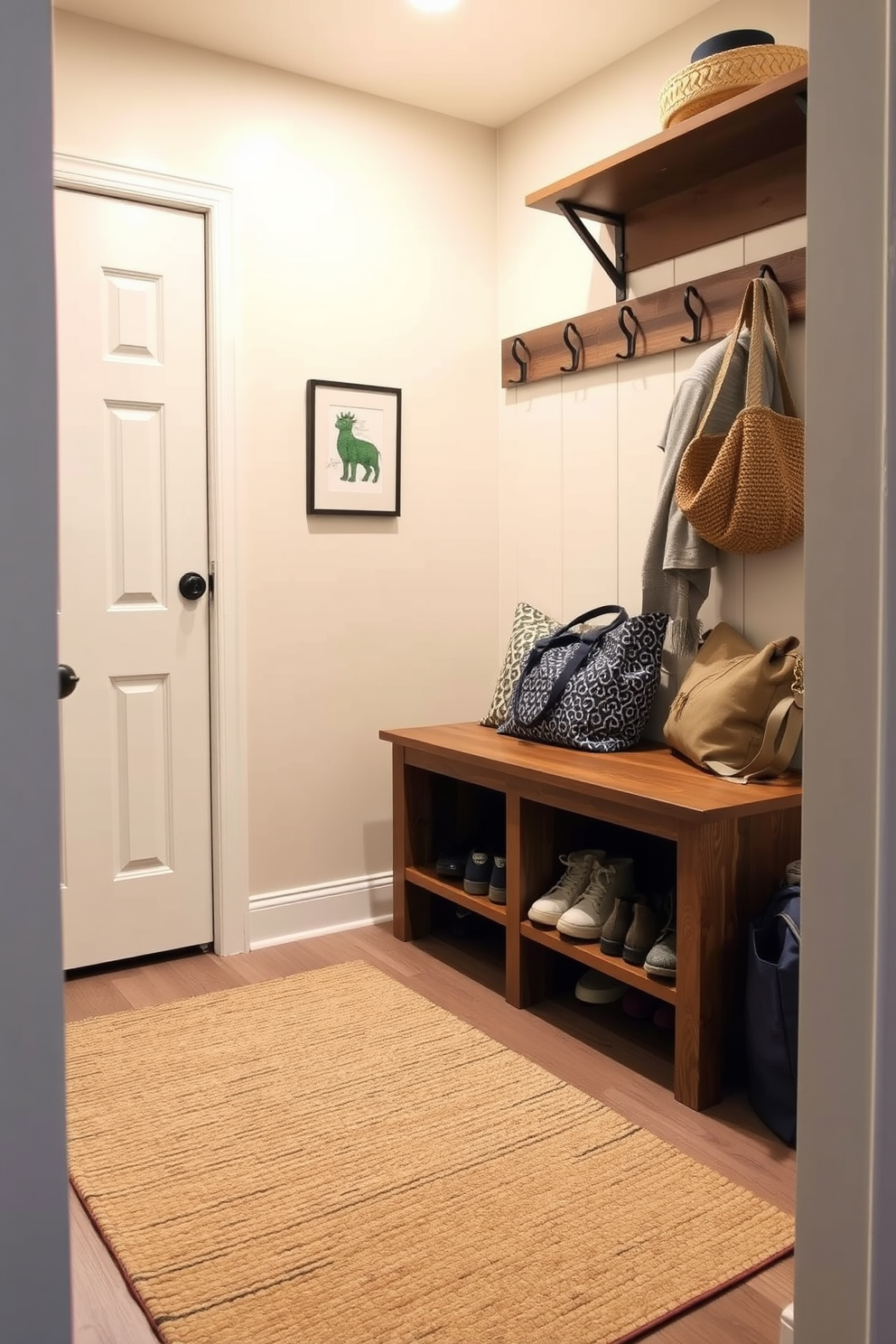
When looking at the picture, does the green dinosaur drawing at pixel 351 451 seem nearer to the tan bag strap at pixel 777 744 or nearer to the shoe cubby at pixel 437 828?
the shoe cubby at pixel 437 828

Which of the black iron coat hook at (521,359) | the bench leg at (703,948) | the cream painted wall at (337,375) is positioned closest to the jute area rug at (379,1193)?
the bench leg at (703,948)

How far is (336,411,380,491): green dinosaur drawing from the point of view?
121 inches

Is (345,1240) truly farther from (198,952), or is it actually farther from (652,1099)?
(198,952)

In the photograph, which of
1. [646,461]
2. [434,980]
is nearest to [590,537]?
[646,461]

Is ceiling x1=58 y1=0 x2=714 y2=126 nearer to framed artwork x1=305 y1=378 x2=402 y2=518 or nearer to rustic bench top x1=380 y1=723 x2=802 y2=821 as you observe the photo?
framed artwork x1=305 y1=378 x2=402 y2=518

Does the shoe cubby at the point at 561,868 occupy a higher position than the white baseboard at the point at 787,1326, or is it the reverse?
the shoe cubby at the point at 561,868

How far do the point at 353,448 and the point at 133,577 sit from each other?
745mm

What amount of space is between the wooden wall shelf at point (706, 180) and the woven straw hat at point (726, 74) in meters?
0.05

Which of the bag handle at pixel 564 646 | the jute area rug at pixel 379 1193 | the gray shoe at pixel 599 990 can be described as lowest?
the jute area rug at pixel 379 1193

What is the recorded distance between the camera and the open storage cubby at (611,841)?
204 centimetres

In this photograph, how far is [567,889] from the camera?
2496 millimetres

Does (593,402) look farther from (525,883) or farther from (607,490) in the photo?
(525,883)

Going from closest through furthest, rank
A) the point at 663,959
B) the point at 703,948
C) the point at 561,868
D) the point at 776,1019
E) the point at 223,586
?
the point at 776,1019 < the point at 703,948 < the point at 663,959 < the point at 561,868 < the point at 223,586

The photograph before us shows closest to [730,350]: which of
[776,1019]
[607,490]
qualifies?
[607,490]
